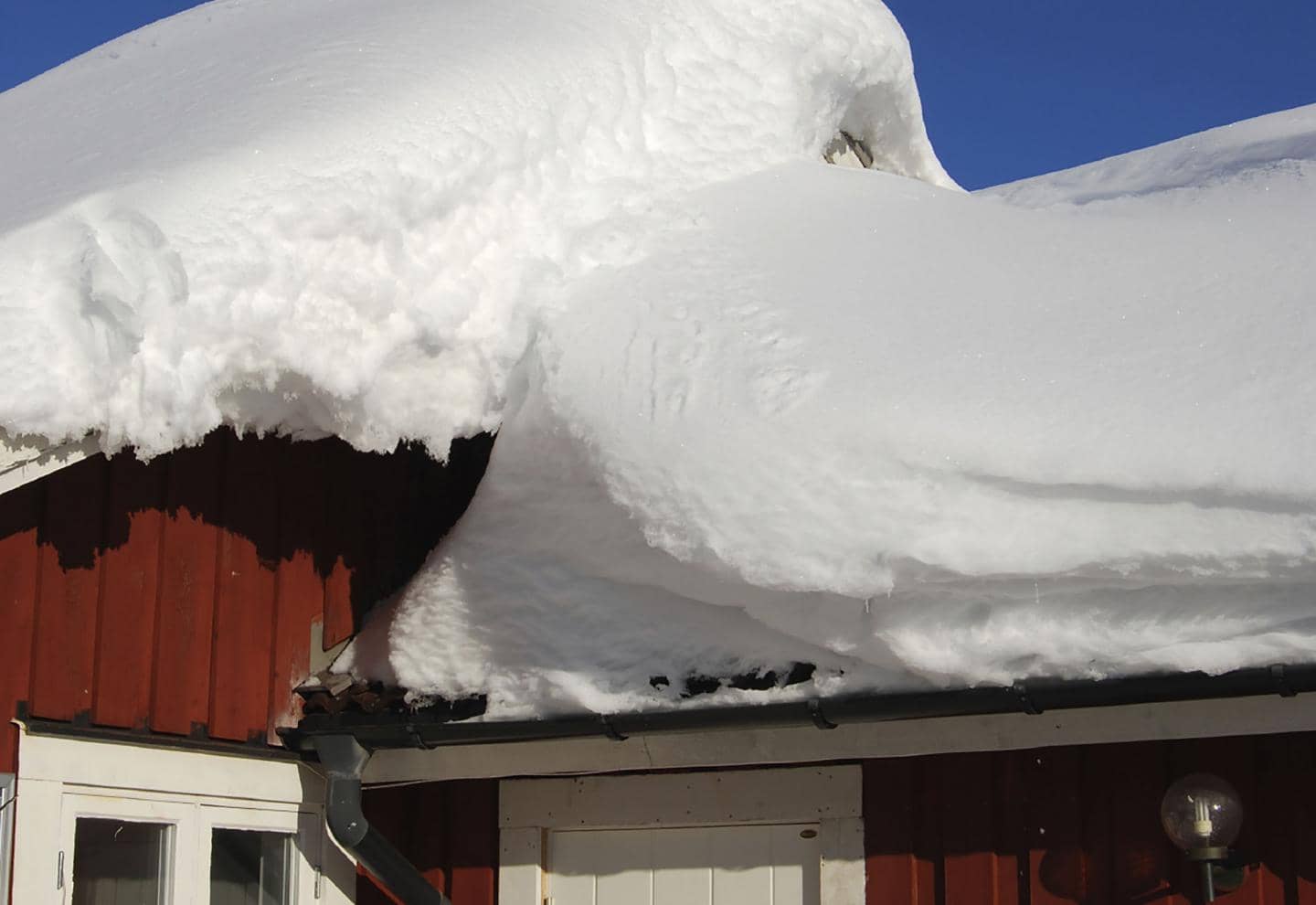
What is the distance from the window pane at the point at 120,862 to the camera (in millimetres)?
4121

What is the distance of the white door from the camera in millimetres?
4570

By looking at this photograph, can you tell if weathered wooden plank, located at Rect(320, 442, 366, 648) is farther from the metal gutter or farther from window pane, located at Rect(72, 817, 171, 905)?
window pane, located at Rect(72, 817, 171, 905)

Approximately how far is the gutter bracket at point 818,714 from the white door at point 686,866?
0.68 metres

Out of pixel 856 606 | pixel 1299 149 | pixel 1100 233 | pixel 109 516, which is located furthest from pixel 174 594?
pixel 1299 149

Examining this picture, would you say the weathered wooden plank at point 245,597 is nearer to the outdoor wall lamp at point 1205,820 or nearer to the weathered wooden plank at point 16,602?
the weathered wooden plank at point 16,602

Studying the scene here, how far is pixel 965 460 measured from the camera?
3.75 metres

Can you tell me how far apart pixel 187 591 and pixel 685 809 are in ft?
5.49

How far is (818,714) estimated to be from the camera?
397 centimetres

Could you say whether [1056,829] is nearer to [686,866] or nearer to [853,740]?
[853,740]

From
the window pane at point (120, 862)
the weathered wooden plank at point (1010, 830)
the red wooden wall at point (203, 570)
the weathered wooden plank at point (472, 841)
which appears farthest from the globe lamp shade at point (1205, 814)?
the window pane at point (120, 862)

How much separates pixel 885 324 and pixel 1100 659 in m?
1.23

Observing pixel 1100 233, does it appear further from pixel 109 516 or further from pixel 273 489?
pixel 109 516

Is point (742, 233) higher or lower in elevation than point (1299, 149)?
lower

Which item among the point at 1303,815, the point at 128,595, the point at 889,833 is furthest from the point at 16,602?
the point at 1303,815
